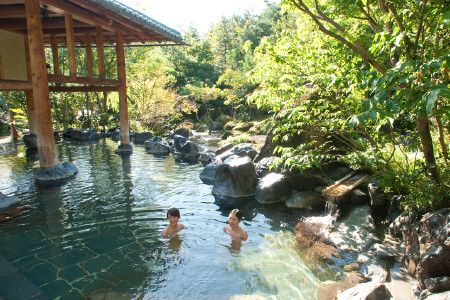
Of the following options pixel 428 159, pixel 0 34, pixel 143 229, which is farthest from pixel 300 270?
pixel 0 34

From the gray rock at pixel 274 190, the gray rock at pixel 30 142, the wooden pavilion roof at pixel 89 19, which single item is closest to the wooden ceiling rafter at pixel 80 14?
the wooden pavilion roof at pixel 89 19

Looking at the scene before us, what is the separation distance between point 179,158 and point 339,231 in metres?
8.44

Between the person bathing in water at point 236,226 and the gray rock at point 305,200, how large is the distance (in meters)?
1.96

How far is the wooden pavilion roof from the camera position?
8589mm

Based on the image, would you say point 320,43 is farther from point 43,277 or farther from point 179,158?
point 179,158

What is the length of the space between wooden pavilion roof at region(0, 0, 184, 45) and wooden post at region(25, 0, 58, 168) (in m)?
0.53

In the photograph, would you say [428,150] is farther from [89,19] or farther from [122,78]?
[122,78]

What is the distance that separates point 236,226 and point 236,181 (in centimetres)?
261

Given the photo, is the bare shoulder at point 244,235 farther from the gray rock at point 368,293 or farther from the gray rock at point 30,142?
the gray rock at point 30,142

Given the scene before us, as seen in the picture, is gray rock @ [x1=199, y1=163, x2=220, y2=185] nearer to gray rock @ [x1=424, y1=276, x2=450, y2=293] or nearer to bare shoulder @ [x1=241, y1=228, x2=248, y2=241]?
bare shoulder @ [x1=241, y1=228, x2=248, y2=241]

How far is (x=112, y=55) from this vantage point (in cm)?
2328

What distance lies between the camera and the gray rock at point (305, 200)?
6.79 meters

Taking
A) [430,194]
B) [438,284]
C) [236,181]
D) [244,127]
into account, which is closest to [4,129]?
[244,127]

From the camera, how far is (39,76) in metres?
7.99
